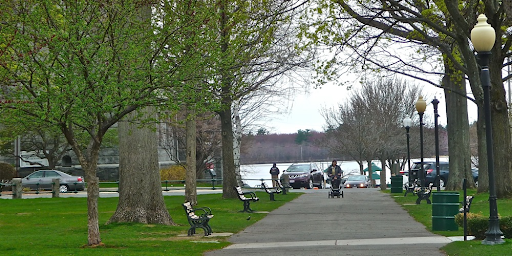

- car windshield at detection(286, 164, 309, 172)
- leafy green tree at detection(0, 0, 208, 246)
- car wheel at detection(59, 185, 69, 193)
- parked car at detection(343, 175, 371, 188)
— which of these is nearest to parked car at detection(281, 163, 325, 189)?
car windshield at detection(286, 164, 309, 172)

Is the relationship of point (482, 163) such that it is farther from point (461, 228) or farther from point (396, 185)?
point (461, 228)

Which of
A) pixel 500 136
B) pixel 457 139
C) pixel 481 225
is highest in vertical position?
pixel 457 139

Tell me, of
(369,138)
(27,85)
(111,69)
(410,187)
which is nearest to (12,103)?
(27,85)

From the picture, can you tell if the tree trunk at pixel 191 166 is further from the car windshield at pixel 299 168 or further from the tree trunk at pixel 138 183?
the car windshield at pixel 299 168

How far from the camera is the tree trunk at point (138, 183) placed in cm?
1956

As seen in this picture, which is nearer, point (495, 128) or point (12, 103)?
point (12, 103)

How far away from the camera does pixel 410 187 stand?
108 feet

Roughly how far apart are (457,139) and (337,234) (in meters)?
19.1

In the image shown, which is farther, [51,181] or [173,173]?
[173,173]

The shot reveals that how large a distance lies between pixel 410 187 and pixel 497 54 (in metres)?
9.59

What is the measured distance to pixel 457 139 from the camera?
112 feet

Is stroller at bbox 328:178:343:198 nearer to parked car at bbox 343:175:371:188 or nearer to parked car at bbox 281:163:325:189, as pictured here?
parked car at bbox 281:163:325:189

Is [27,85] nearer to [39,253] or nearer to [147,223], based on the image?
[39,253]

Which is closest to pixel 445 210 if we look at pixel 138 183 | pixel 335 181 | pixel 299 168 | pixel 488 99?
pixel 488 99
